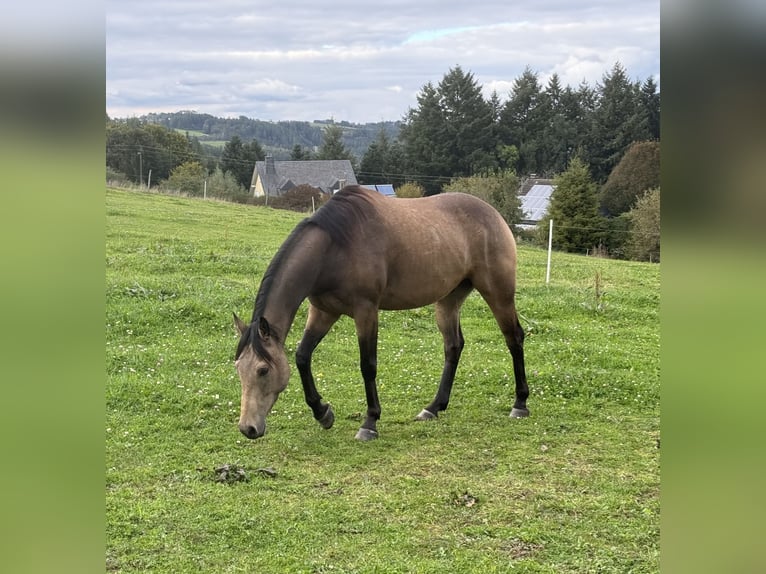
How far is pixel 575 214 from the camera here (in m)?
20.3

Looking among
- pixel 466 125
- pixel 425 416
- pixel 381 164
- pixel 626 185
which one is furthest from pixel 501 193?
pixel 425 416

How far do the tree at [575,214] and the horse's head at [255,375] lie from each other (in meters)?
15.7

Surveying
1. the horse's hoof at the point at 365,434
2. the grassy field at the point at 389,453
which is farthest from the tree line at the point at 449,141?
the horse's hoof at the point at 365,434

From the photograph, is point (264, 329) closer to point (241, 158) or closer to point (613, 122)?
point (613, 122)

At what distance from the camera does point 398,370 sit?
23.6 feet

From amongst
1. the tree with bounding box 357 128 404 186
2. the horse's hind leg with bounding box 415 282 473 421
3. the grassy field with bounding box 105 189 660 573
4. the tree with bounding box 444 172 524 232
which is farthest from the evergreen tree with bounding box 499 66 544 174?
the horse's hind leg with bounding box 415 282 473 421

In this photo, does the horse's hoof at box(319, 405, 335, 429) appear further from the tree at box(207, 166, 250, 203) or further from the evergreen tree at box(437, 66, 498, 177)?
the evergreen tree at box(437, 66, 498, 177)

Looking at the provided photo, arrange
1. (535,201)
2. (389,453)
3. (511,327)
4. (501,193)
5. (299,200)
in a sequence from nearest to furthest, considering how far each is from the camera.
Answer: (389,453), (511,327), (299,200), (501,193), (535,201)

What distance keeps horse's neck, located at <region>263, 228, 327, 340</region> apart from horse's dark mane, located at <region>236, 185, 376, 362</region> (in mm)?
36

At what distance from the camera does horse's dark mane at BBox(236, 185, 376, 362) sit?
15.0ft

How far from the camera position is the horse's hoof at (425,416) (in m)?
5.77

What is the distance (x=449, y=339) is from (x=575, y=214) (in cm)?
1542
